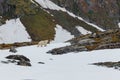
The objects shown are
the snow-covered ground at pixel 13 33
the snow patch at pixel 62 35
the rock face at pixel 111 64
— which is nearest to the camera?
the rock face at pixel 111 64

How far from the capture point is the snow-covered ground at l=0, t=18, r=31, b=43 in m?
172

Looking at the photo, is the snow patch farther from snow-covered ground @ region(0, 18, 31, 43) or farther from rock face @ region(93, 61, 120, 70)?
rock face @ region(93, 61, 120, 70)

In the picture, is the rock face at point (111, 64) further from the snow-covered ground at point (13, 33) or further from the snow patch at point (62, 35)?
the snow patch at point (62, 35)

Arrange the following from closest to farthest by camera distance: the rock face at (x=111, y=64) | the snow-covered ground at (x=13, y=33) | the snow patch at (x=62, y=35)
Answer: the rock face at (x=111, y=64)
the snow-covered ground at (x=13, y=33)
the snow patch at (x=62, y=35)

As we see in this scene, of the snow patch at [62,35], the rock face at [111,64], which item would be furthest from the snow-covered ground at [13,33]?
the rock face at [111,64]

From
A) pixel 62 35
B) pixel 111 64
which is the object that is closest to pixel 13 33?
pixel 62 35

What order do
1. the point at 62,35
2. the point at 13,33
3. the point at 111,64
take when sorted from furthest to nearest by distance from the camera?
the point at 62,35 < the point at 13,33 < the point at 111,64

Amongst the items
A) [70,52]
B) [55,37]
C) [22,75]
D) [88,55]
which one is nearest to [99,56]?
[88,55]

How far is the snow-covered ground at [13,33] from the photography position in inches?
6781

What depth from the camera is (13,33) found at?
178 metres

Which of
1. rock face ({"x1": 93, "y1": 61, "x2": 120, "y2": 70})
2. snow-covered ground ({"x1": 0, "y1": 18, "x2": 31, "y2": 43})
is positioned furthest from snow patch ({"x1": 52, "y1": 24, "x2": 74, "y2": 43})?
rock face ({"x1": 93, "y1": 61, "x2": 120, "y2": 70})

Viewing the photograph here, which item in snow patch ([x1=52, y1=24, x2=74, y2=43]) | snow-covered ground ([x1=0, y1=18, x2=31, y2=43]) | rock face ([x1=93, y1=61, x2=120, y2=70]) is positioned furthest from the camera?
snow patch ([x1=52, y1=24, x2=74, y2=43])

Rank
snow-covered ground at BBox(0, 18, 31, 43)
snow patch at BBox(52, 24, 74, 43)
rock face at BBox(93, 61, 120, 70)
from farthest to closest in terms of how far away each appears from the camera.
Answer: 1. snow patch at BBox(52, 24, 74, 43)
2. snow-covered ground at BBox(0, 18, 31, 43)
3. rock face at BBox(93, 61, 120, 70)

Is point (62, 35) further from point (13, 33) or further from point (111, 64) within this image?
point (111, 64)
